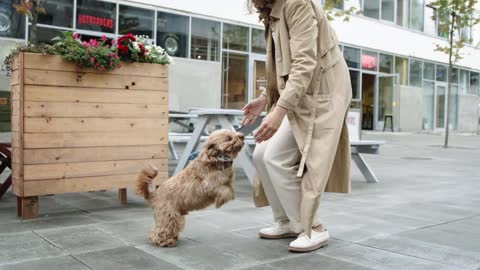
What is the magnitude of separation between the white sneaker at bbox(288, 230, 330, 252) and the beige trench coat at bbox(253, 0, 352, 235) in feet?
0.36

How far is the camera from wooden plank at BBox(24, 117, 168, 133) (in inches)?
165

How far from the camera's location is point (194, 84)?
1564 centimetres

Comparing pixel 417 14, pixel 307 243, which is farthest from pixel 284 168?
pixel 417 14

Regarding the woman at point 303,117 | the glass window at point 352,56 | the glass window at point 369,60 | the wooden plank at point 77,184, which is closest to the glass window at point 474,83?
the glass window at point 369,60

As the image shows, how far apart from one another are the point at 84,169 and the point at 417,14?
23.9 metres

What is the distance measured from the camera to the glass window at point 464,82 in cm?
2917

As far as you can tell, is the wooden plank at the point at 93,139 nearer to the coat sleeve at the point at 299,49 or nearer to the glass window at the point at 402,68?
the coat sleeve at the point at 299,49

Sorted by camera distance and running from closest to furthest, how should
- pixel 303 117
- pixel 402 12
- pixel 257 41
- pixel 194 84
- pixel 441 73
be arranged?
pixel 303 117 → pixel 194 84 → pixel 257 41 → pixel 402 12 → pixel 441 73

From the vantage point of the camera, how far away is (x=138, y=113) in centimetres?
473

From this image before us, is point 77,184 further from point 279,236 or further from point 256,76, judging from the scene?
point 256,76

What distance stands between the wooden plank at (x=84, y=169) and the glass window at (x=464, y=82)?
27832mm

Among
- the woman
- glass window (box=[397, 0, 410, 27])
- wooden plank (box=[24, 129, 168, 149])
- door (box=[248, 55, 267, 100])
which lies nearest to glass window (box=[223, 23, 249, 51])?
door (box=[248, 55, 267, 100])

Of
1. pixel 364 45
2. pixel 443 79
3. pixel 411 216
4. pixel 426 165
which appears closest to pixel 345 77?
pixel 411 216

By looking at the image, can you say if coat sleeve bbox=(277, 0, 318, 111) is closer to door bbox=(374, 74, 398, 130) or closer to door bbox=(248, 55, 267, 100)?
door bbox=(248, 55, 267, 100)
